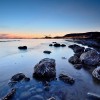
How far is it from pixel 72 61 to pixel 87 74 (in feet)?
13.5

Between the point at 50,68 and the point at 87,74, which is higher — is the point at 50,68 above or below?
above

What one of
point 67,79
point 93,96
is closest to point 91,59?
point 67,79

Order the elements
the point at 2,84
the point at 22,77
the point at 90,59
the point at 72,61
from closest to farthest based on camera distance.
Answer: the point at 2,84, the point at 22,77, the point at 90,59, the point at 72,61

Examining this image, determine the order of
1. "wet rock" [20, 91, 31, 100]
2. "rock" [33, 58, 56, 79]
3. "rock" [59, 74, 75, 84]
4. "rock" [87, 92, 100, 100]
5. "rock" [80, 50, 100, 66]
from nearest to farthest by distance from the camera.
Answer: "rock" [87, 92, 100, 100], "wet rock" [20, 91, 31, 100], "rock" [59, 74, 75, 84], "rock" [33, 58, 56, 79], "rock" [80, 50, 100, 66]

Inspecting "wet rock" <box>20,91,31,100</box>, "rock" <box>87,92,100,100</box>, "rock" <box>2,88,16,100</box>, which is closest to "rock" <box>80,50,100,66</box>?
"rock" <box>87,92,100,100</box>

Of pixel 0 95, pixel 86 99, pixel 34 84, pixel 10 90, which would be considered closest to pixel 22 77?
pixel 34 84

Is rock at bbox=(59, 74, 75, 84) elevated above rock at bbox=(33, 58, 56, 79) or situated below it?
below

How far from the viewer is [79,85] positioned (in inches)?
342

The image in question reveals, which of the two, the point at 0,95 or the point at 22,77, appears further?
the point at 22,77

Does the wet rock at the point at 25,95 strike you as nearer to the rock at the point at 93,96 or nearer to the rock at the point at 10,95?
the rock at the point at 10,95

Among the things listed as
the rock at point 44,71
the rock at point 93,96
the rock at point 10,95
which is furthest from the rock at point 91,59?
the rock at point 10,95

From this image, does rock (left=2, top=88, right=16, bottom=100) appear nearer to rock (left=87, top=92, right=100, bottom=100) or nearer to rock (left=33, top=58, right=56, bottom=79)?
rock (left=33, top=58, right=56, bottom=79)

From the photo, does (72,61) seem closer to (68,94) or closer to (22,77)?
(22,77)

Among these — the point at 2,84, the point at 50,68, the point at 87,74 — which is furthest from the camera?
the point at 87,74
